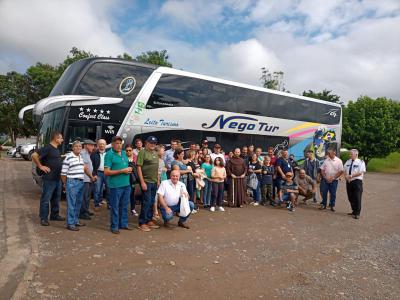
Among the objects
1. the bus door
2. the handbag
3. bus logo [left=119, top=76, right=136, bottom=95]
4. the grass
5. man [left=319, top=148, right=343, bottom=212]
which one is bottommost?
the grass

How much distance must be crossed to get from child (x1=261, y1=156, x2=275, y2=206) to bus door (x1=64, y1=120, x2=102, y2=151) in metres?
4.67

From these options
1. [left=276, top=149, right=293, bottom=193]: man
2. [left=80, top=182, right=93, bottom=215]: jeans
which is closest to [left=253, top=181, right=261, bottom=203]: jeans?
[left=276, top=149, right=293, bottom=193]: man

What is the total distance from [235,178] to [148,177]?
3.33 meters

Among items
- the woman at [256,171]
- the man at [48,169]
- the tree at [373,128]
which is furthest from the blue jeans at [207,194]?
the tree at [373,128]

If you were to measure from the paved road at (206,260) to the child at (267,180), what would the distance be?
2068 millimetres

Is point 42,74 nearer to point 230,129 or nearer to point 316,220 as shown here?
point 230,129

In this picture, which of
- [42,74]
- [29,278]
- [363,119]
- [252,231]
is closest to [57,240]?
[29,278]

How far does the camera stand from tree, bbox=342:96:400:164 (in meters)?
28.7

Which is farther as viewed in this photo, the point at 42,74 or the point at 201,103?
the point at 42,74

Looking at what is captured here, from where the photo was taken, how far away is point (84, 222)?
6.35 m

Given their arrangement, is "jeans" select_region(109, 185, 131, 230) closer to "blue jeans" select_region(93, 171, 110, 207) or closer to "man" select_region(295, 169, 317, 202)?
"blue jeans" select_region(93, 171, 110, 207)

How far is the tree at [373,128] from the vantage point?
94.2 feet

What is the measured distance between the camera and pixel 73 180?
5742 mm

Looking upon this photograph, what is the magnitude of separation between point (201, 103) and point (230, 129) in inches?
55.4
